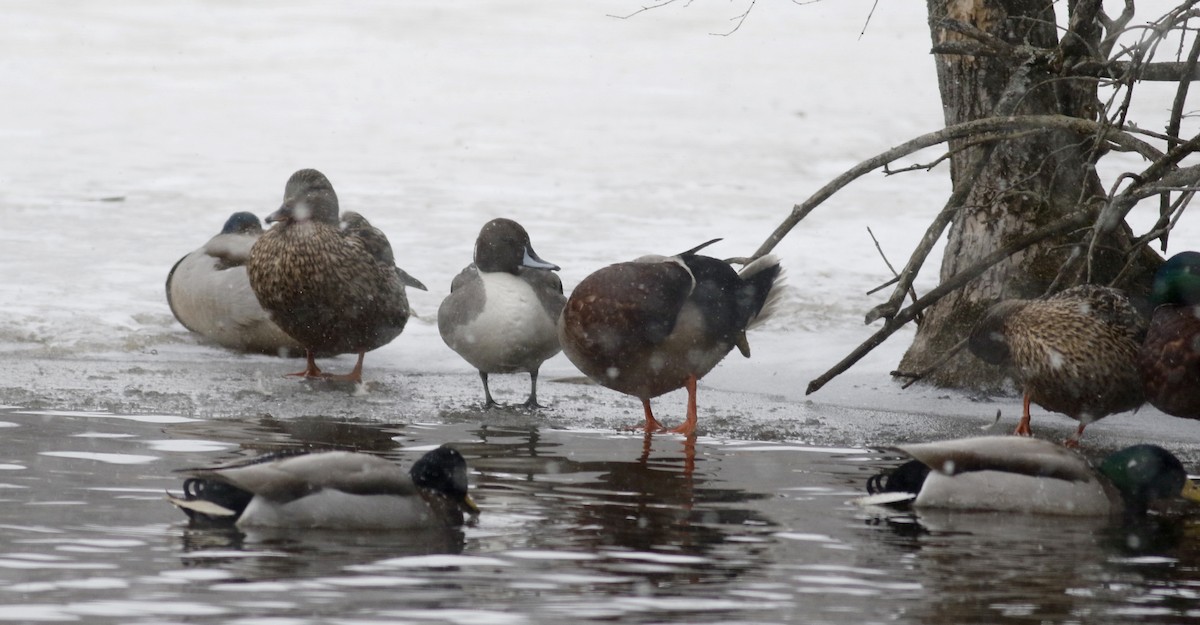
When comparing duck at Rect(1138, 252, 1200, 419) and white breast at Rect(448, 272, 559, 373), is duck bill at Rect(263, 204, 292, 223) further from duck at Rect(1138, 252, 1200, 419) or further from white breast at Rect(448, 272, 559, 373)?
duck at Rect(1138, 252, 1200, 419)

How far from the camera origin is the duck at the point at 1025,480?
542 centimetres

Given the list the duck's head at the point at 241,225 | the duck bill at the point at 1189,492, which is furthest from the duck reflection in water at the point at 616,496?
the duck's head at the point at 241,225

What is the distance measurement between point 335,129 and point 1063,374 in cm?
1087

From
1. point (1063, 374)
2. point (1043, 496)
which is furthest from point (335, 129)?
point (1043, 496)

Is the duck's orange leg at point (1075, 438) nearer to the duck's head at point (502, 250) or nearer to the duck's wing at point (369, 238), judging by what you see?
the duck's head at point (502, 250)

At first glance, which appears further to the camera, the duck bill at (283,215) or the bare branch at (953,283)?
the duck bill at (283,215)

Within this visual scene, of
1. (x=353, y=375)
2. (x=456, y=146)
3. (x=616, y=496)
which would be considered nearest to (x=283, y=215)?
(x=353, y=375)

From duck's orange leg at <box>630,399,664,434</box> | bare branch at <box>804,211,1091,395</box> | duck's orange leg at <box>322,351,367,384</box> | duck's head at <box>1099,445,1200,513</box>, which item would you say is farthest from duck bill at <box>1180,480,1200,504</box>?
duck's orange leg at <box>322,351,367,384</box>

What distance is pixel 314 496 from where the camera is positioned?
480 cm

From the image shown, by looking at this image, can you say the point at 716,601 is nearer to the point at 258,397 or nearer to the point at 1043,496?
the point at 1043,496

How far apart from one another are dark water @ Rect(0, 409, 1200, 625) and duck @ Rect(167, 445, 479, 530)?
0.28 feet

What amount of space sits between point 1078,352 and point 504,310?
2569 millimetres

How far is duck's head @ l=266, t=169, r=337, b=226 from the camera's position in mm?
8344

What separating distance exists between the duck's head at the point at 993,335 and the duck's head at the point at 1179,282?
2.02 feet
